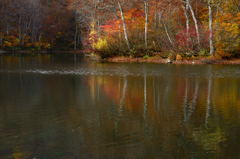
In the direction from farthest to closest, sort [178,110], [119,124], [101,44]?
1. [101,44]
2. [178,110]
3. [119,124]

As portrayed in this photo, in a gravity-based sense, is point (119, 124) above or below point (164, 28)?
below

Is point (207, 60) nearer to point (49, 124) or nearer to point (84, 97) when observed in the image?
point (84, 97)

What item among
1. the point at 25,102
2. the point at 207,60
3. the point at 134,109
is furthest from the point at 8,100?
the point at 207,60

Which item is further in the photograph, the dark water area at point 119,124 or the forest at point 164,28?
the forest at point 164,28

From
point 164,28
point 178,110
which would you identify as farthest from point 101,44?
point 178,110

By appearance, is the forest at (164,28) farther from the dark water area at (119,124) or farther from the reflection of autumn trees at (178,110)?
the dark water area at (119,124)

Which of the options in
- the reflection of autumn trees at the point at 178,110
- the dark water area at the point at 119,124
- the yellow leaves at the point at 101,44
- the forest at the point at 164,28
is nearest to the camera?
the dark water area at the point at 119,124

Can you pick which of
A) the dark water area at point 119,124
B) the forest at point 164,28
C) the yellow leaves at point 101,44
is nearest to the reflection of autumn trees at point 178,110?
the dark water area at point 119,124

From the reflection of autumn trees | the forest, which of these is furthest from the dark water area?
the forest

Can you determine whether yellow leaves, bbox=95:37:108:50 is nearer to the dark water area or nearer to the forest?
the forest

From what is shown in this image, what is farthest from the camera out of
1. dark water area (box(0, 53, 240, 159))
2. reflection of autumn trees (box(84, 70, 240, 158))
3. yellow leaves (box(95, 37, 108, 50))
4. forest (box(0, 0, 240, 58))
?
yellow leaves (box(95, 37, 108, 50))

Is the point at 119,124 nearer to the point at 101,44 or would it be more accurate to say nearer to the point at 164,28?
the point at 101,44

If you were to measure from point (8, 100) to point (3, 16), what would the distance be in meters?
49.6

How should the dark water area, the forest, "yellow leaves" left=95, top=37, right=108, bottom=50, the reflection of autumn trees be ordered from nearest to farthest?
1. the dark water area
2. the reflection of autumn trees
3. the forest
4. "yellow leaves" left=95, top=37, right=108, bottom=50
